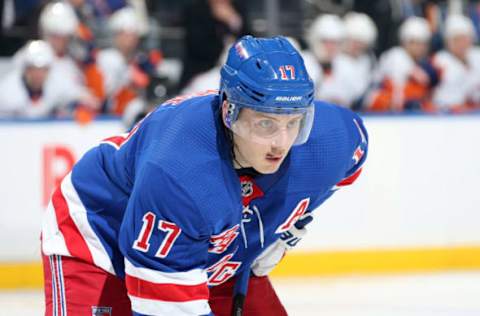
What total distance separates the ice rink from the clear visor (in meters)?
2.80

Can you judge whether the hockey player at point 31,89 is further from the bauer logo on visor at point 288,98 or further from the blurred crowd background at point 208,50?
the bauer logo on visor at point 288,98

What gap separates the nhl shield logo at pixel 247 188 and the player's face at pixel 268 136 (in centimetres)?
16

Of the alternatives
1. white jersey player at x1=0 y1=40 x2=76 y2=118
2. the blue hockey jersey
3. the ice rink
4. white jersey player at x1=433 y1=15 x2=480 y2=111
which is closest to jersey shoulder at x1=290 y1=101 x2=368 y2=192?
the blue hockey jersey

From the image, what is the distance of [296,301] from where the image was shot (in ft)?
17.9

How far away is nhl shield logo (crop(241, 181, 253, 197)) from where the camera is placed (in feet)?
8.54

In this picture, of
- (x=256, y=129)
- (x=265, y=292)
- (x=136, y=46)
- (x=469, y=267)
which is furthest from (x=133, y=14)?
(x=256, y=129)

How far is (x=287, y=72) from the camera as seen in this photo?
2.38m

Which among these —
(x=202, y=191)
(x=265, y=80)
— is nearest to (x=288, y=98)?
(x=265, y=80)

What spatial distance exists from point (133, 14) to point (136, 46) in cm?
24

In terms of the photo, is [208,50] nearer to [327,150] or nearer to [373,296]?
[373,296]

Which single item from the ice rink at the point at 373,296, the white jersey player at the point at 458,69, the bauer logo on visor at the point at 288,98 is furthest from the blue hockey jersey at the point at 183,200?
the white jersey player at the point at 458,69

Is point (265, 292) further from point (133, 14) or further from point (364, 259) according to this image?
point (133, 14)

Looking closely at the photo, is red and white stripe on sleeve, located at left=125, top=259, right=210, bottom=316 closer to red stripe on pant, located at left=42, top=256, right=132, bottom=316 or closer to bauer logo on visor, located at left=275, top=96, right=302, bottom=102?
red stripe on pant, located at left=42, top=256, right=132, bottom=316

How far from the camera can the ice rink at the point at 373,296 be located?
517cm
